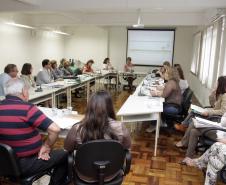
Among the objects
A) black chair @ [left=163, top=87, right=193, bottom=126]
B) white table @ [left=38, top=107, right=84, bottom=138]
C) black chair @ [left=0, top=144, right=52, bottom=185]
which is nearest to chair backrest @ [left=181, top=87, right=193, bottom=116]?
black chair @ [left=163, top=87, right=193, bottom=126]

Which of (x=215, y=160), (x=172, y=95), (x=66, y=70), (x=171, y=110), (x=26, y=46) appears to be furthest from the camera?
(x=26, y=46)

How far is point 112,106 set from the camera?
1916mm

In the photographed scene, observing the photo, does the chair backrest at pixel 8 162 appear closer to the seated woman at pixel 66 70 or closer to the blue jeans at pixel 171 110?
the blue jeans at pixel 171 110

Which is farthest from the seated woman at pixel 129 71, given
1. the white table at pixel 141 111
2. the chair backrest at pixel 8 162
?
the chair backrest at pixel 8 162

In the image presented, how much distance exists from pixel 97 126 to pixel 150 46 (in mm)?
9224

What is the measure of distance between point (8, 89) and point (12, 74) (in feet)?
9.43

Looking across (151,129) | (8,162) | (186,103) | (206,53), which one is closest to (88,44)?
(206,53)

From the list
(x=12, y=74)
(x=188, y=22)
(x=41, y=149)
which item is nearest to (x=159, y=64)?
(x=188, y=22)

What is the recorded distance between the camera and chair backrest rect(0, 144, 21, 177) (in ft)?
5.89

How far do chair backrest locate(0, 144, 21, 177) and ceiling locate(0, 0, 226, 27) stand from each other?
4.02m

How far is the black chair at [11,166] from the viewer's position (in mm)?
1798

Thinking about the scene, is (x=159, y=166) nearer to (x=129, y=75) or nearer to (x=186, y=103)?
(x=186, y=103)

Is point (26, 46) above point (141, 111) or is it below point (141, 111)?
above

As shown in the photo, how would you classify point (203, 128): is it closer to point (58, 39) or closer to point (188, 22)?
point (188, 22)
